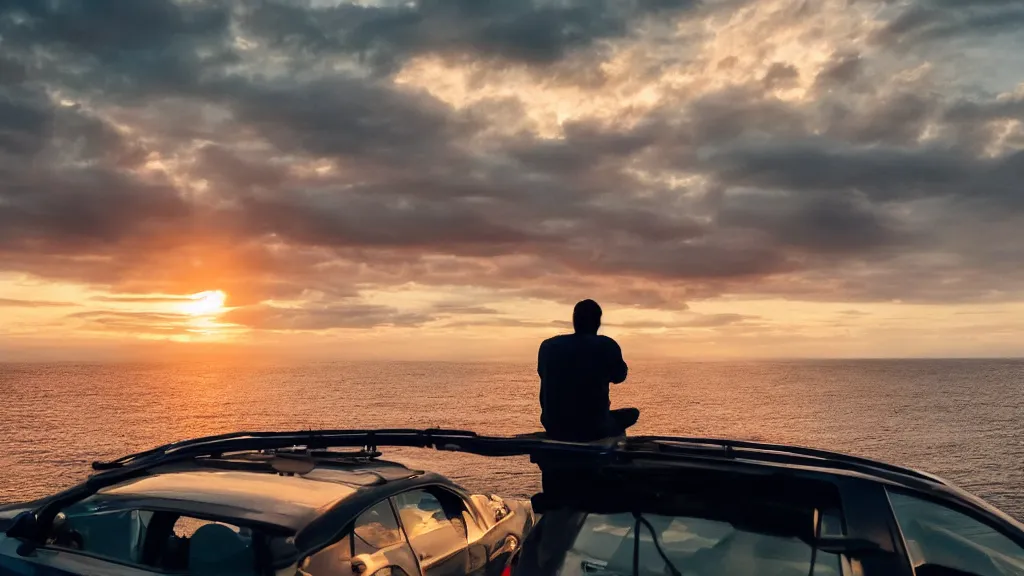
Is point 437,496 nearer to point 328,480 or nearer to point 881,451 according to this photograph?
point 328,480

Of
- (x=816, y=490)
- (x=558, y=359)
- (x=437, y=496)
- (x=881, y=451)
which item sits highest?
(x=558, y=359)

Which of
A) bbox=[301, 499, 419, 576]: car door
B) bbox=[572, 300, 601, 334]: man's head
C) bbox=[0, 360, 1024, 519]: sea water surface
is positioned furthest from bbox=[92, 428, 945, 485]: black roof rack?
bbox=[0, 360, 1024, 519]: sea water surface

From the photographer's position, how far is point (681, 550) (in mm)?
3232

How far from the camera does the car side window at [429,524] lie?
5.20 m

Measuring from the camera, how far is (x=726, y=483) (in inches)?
128

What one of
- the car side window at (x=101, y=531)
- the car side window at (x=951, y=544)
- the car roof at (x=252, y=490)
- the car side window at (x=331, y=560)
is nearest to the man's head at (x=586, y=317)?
the car roof at (x=252, y=490)

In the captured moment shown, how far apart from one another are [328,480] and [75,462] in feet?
153

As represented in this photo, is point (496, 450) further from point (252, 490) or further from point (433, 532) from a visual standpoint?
point (433, 532)

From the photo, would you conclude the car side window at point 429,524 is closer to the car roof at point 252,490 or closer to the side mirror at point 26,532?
the car roof at point 252,490

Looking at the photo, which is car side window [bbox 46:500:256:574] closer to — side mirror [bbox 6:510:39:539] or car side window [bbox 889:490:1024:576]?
side mirror [bbox 6:510:39:539]

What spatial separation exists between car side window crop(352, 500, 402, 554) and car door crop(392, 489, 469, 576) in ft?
0.28

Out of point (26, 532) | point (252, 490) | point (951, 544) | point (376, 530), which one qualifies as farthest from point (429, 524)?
point (951, 544)

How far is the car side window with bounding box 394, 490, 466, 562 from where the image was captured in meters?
5.20

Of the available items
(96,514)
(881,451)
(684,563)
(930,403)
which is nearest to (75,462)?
(96,514)
